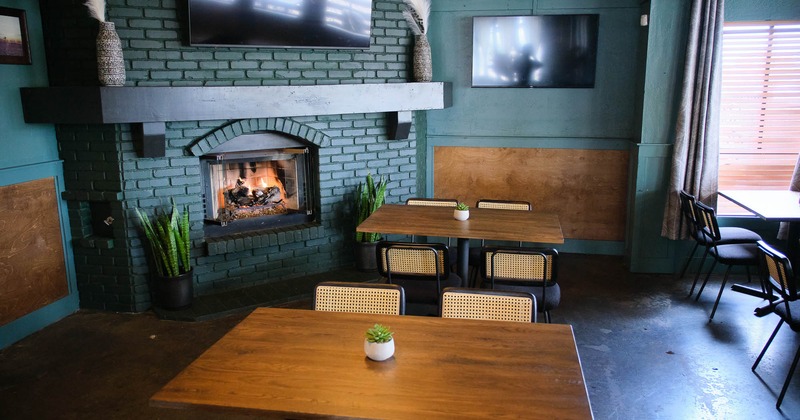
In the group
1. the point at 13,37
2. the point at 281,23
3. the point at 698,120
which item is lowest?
the point at 698,120

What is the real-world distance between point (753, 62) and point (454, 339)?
5.06 metres

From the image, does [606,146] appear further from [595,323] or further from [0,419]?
[0,419]

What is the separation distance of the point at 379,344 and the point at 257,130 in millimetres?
3712

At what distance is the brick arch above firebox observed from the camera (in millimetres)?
5530

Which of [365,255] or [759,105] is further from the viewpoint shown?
[365,255]

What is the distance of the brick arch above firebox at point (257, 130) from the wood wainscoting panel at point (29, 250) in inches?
A: 49.0

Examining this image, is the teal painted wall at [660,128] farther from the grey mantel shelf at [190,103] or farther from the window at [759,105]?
the grey mantel shelf at [190,103]

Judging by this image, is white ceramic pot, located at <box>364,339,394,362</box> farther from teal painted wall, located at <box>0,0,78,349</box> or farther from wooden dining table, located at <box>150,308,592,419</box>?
teal painted wall, located at <box>0,0,78,349</box>

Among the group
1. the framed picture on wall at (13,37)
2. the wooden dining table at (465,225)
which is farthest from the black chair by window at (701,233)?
the framed picture on wall at (13,37)

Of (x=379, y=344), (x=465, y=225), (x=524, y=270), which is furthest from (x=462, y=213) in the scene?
(x=379, y=344)

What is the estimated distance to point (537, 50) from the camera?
6734 millimetres

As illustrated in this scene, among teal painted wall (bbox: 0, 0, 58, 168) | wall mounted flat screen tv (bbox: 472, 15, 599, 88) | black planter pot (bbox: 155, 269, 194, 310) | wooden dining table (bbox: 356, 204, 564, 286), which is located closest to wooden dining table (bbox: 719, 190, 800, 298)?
wooden dining table (bbox: 356, 204, 564, 286)

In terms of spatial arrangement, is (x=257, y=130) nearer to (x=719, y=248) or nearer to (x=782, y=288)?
(x=719, y=248)

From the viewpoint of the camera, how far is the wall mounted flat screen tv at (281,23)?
527cm
